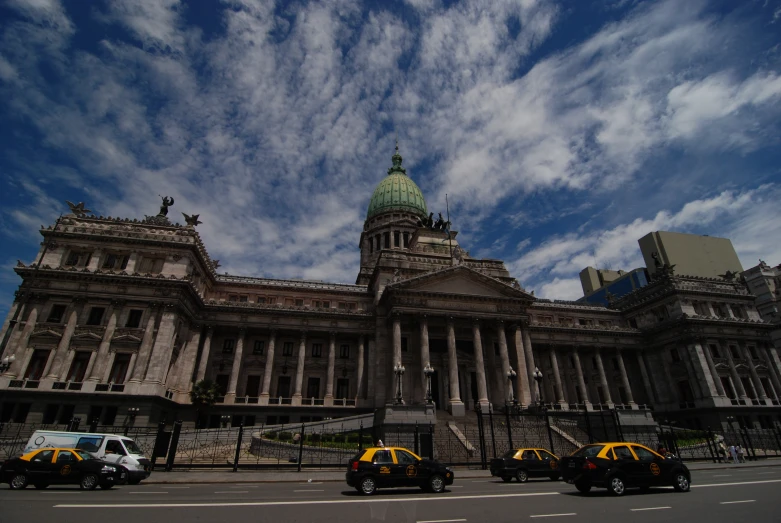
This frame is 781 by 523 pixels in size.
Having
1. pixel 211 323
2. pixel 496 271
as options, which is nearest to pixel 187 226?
pixel 211 323

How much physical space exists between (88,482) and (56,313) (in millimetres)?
28399

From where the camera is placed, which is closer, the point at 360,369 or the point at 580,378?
the point at 360,369

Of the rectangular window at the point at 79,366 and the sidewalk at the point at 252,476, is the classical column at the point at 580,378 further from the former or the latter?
the rectangular window at the point at 79,366

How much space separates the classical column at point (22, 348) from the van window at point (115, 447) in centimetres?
2376

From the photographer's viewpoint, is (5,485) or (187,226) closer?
(5,485)

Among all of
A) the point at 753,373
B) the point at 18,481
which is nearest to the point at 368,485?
the point at 18,481

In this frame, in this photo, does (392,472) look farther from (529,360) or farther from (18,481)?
(529,360)

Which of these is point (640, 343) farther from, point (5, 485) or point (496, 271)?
point (5, 485)

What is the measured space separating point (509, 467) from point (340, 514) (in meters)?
11.3

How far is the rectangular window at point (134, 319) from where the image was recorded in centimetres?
3728

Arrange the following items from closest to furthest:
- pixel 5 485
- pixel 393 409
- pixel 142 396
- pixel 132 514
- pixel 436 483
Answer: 1. pixel 132 514
2. pixel 436 483
3. pixel 5 485
4. pixel 393 409
5. pixel 142 396

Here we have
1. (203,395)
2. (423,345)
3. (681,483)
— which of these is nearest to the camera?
(681,483)

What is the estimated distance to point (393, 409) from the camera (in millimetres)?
31453

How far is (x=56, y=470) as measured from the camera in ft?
50.5
